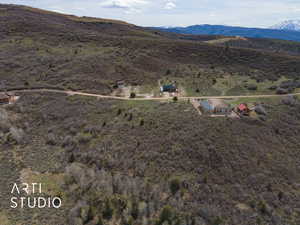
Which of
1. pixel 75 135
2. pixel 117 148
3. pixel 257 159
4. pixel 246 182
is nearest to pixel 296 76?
pixel 257 159

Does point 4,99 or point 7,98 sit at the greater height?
point 7,98

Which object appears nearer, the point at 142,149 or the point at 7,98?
the point at 142,149

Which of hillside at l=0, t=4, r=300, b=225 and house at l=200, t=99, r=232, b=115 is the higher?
house at l=200, t=99, r=232, b=115

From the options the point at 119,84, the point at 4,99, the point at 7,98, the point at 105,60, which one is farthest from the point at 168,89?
the point at 4,99

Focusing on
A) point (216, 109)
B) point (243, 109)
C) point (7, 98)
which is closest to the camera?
point (216, 109)

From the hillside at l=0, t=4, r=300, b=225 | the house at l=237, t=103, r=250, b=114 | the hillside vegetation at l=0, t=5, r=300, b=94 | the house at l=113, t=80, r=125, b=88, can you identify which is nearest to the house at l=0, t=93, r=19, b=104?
the hillside at l=0, t=4, r=300, b=225

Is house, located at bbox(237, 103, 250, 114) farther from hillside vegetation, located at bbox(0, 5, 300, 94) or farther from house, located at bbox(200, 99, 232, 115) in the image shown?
hillside vegetation, located at bbox(0, 5, 300, 94)

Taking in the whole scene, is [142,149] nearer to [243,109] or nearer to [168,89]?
[243,109]

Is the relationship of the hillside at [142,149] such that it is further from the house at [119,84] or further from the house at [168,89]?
the house at [168,89]

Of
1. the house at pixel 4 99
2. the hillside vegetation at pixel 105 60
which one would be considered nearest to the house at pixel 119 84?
the hillside vegetation at pixel 105 60
